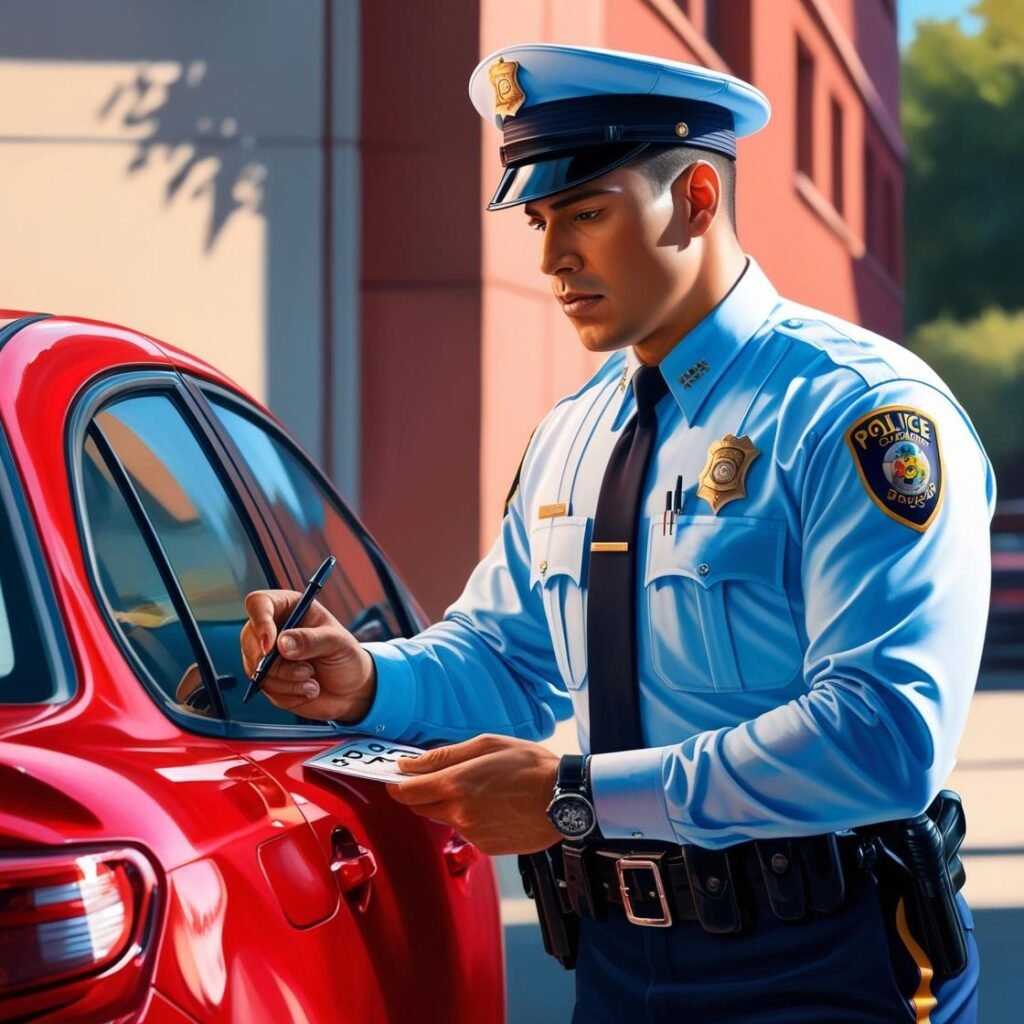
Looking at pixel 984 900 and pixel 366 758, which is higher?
pixel 366 758

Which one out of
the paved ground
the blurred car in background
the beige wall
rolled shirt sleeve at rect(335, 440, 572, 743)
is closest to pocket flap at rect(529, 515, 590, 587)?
rolled shirt sleeve at rect(335, 440, 572, 743)

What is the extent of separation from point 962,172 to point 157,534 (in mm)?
49370

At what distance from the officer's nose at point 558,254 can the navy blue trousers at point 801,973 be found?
81cm

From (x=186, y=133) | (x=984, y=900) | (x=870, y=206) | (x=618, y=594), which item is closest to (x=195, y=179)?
(x=186, y=133)

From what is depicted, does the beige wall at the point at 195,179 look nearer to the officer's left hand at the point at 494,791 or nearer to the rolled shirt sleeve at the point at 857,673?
the officer's left hand at the point at 494,791

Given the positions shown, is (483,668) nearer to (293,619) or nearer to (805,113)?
(293,619)

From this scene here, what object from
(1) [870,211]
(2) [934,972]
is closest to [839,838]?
(2) [934,972]

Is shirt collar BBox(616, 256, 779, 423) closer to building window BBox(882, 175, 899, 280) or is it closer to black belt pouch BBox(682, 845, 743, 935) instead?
black belt pouch BBox(682, 845, 743, 935)

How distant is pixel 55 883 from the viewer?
5.60ft

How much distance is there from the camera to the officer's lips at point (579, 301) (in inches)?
91.4

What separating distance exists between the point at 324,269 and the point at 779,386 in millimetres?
8361

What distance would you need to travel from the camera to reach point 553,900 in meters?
2.47

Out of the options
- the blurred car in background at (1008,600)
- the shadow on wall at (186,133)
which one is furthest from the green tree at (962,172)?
the shadow on wall at (186,133)

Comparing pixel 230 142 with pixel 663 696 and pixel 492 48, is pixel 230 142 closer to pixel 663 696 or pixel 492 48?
pixel 492 48
